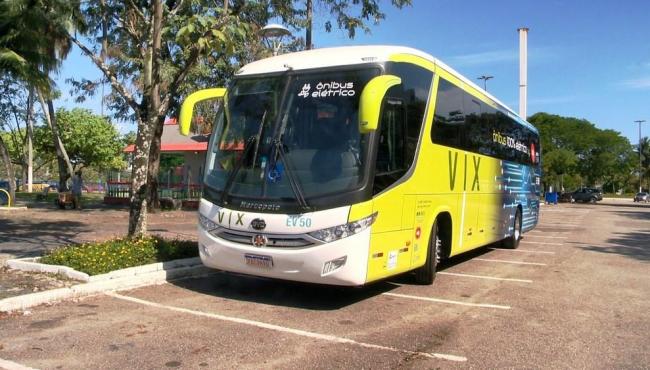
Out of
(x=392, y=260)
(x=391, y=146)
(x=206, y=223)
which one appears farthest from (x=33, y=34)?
(x=392, y=260)

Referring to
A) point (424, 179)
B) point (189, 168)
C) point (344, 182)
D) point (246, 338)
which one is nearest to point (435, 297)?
point (424, 179)

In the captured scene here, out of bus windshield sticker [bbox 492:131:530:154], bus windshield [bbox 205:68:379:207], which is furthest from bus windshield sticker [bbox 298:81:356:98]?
bus windshield sticker [bbox 492:131:530:154]

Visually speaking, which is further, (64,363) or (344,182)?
(344,182)

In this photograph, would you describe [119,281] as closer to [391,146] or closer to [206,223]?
[206,223]

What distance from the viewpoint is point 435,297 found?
814 cm

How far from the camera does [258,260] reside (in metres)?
7.06

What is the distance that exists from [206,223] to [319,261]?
1828 millimetres

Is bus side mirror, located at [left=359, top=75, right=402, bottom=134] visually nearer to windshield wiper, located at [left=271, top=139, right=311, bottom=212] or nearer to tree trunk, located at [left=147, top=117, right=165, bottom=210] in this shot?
windshield wiper, located at [left=271, top=139, right=311, bottom=212]

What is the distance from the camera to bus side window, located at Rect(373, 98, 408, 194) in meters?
7.12

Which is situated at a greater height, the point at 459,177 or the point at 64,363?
the point at 459,177

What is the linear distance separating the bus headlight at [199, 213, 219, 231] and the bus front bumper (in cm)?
61

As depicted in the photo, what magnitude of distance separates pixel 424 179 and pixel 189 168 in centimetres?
2233

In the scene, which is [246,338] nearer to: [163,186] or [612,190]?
[163,186]

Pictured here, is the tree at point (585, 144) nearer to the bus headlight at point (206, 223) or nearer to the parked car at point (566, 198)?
the parked car at point (566, 198)
